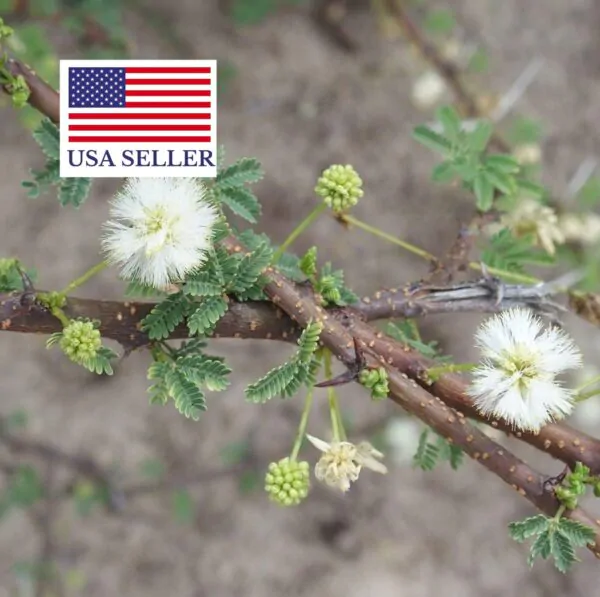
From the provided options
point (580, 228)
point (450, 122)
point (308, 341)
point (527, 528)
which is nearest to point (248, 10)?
point (450, 122)

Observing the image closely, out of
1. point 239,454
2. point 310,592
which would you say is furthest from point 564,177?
point 310,592

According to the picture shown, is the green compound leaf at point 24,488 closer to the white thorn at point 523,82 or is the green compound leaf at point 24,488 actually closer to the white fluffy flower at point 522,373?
the white fluffy flower at point 522,373

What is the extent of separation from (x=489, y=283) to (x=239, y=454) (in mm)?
1691

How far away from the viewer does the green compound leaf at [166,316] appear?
51.3 inches

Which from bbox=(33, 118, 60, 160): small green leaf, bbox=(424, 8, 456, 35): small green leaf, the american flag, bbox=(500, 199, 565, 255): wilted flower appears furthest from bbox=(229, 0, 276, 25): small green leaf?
the american flag

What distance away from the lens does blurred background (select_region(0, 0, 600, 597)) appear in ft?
9.59

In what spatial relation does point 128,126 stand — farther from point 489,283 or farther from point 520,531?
point 520,531

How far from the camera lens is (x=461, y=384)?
1336 millimetres

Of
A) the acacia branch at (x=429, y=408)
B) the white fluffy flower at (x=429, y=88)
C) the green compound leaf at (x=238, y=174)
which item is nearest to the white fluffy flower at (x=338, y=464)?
the acacia branch at (x=429, y=408)

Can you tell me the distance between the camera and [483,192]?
1.77 metres

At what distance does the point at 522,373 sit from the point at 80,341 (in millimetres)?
750

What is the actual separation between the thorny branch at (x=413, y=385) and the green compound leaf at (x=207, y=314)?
0.10m

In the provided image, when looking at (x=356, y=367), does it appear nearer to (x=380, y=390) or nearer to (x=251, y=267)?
(x=380, y=390)

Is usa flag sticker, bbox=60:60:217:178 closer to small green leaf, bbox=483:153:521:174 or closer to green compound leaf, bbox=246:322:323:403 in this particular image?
green compound leaf, bbox=246:322:323:403
